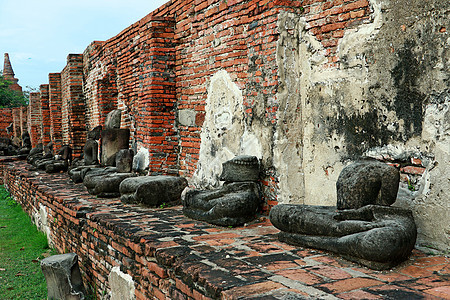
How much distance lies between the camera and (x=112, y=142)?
805 centimetres

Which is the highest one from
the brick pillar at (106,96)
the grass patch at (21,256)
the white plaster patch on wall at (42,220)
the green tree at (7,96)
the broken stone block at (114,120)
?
the green tree at (7,96)

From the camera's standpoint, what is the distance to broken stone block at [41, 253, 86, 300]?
4848 mm

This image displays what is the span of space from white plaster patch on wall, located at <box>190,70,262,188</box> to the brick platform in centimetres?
71

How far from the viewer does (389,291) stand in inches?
89.6

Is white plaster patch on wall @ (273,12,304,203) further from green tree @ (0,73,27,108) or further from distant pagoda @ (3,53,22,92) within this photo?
distant pagoda @ (3,53,22,92)

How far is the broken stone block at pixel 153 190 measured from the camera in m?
5.29

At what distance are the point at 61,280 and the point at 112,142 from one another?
3.62 m

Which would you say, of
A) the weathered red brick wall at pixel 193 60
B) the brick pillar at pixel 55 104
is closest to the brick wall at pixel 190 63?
the weathered red brick wall at pixel 193 60

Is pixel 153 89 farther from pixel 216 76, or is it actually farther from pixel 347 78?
pixel 347 78

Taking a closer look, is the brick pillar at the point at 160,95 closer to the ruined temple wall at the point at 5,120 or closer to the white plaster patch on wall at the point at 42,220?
the white plaster patch on wall at the point at 42,220

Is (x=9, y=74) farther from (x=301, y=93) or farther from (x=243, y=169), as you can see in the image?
(x=301, y=93)

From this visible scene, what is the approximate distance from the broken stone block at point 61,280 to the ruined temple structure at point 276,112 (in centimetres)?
28

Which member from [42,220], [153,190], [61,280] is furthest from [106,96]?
[61,280]

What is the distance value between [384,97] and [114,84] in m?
6.89
